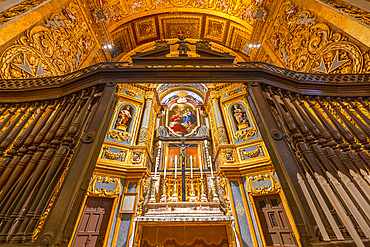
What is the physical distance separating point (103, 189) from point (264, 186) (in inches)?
222

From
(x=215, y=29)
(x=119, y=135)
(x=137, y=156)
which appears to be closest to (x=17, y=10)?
(x=119, y=135)

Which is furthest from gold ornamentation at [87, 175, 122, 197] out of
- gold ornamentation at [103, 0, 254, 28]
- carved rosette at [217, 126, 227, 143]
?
gold ornamentation at [103, 0, 254, 28]

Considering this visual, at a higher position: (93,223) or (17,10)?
(17,10)

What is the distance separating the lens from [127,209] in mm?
5586

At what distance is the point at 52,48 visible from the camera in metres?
6.06

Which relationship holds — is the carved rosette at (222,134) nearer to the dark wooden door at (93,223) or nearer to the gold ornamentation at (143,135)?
the gold ornamentation at (143,135)

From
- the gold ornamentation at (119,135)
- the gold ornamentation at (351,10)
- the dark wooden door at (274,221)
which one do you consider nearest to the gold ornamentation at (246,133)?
the dark wooden door at (274,221)

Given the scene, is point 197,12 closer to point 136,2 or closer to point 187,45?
point 136,2

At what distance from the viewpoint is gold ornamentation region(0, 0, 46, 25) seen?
411cm

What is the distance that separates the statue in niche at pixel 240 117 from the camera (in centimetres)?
738

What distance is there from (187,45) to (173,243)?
18.2ft

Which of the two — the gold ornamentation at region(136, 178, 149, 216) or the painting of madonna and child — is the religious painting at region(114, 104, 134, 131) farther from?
the gold ornamentation at region(136, 178, 149, 216)

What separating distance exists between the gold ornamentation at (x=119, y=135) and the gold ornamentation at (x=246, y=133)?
16.2 ft

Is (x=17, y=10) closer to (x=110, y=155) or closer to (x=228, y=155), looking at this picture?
(x=110, y=155)
